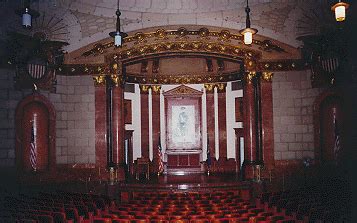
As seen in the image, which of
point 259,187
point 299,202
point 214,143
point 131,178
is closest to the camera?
point 299,202

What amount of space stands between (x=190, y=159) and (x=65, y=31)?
11.4m

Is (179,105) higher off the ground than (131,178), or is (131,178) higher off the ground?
(179,105)

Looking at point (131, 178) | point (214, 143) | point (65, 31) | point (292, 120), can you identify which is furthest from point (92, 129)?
point (292, 120)

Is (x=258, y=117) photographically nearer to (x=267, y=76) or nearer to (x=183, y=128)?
(x=267, y=76)

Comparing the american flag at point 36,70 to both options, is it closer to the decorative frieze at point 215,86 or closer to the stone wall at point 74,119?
the stone wall at point 74,119

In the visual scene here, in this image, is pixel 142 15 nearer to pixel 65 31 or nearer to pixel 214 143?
pixel 65 31

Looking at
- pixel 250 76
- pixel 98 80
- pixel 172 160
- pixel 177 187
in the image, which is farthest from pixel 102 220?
pixel 172 160

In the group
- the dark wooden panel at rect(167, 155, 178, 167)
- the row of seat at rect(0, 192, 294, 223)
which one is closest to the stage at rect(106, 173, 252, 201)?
the row of seat at rect(0, 192, 294, 223)

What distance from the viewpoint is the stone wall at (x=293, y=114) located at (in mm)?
18719

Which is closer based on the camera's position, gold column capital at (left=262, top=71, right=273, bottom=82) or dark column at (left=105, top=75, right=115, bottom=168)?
dark column at (left=105, top=75, right=115, bottom=168)

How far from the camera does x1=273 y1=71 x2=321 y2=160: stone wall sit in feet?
61.4

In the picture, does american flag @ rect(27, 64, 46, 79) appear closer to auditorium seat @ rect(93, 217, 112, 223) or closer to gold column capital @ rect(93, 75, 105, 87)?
gold column capital @ rect(93, 75, 105, 87)

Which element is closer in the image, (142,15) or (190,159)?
(142,15)

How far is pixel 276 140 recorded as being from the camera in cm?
1911
